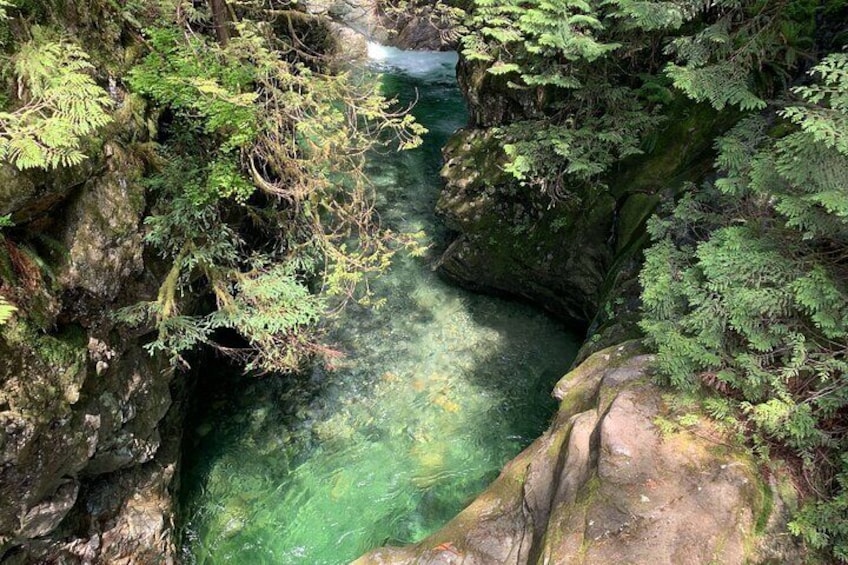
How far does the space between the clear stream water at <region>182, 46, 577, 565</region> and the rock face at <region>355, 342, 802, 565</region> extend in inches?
77.2

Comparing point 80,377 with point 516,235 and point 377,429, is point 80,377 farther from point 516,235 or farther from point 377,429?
point 516,235

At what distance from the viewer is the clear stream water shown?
746cm

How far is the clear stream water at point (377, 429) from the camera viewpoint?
746 cm

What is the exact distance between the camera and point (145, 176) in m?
6.11

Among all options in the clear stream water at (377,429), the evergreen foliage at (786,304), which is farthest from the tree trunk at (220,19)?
the evergreen foliage at (786,304)

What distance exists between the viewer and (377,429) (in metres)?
8.75

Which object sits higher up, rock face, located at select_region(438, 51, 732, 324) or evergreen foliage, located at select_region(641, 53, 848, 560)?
evergreen foliage, located at select_region(641, 53, 848, 560)

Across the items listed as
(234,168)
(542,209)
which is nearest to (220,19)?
(234,168)

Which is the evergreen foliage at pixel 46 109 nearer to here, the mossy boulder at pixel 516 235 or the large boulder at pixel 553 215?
the large boulder at pixel 553 215

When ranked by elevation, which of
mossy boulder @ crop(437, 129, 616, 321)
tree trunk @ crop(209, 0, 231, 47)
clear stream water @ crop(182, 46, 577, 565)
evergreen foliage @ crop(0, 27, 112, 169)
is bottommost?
clear stream water @ crop(182, 46, 577, 565)

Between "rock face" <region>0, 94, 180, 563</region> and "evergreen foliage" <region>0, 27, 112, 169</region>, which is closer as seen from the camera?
"evergreen foliage" <region>0, 27, 112, 169</region>

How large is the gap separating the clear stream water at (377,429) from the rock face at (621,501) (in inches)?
77.2

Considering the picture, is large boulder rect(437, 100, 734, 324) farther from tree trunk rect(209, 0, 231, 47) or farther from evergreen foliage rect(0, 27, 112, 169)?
evergreen foliage rect(0, 27, 112, 169)

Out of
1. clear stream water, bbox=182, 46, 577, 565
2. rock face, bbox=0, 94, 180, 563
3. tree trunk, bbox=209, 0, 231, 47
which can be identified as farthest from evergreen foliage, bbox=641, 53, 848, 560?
tree trunk, bbox=209, 0, 231, 47
